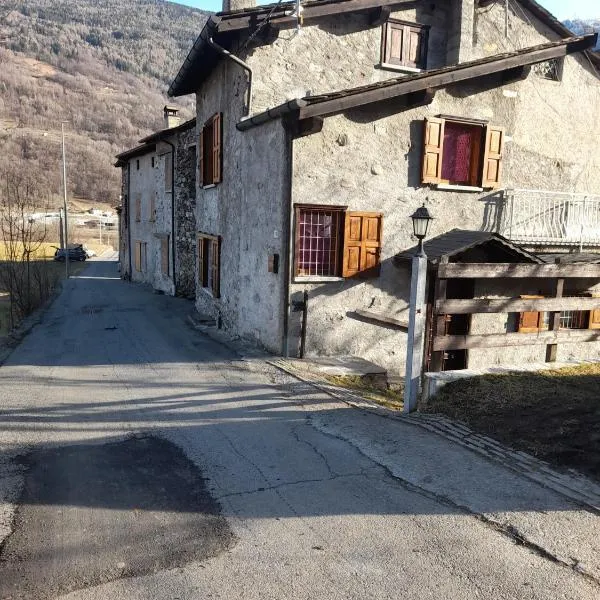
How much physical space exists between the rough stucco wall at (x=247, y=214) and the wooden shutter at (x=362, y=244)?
127 cm

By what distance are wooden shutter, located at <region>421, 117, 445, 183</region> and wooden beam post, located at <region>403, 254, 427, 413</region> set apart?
4.41 m

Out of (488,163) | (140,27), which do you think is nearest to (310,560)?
(488,163)

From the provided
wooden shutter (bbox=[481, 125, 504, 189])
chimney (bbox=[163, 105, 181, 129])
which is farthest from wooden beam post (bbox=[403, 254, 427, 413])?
chimney (bbox=[163, 105, 181, 129])

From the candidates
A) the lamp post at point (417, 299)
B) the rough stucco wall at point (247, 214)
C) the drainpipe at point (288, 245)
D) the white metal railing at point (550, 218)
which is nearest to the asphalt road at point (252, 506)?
the lamp post at point (417, 299)

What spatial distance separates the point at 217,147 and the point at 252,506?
10364mm

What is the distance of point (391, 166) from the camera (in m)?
10.5

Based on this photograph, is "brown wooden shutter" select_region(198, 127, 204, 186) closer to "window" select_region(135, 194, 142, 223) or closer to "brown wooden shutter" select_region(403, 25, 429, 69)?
Result: "brown wooden shutter" select_region(403, 25, 429, 69)

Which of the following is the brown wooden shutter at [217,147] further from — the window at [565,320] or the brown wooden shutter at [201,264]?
the window at [565,320]

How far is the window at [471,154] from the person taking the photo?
11234 mm

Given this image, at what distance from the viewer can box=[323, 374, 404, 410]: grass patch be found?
8133 millimetres

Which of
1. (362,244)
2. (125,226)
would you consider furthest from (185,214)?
(125,226)

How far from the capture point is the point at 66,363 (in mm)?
10078

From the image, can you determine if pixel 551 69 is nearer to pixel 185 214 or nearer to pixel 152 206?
pixel 185 214

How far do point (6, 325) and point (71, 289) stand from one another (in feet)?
23.1
